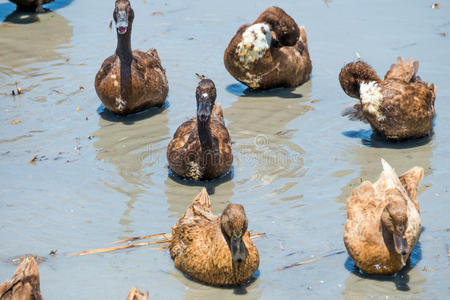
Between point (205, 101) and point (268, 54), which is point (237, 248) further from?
point (268, 54)

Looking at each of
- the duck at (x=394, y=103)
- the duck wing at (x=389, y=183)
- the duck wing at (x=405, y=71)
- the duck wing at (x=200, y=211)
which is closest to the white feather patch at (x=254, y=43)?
the duck at (x=394, y=103)

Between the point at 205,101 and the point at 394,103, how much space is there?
2.20 metres

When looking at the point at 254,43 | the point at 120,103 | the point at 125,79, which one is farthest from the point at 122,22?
the point at 254,43

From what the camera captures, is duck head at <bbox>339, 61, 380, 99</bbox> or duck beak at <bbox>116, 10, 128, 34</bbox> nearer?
duck head at <bbox>339, 61, 380, 99</bbox>

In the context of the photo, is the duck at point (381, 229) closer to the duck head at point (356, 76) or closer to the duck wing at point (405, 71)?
the duck head at point (356, 76)

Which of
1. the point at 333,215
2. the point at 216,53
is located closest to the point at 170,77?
the point at 216,53

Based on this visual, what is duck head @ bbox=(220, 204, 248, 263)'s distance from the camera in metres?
5.48

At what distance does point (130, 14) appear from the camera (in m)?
9.34

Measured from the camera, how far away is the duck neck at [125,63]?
911 cm

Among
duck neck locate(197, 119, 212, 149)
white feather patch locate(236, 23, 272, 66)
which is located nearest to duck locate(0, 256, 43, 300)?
duck neck locate(197, 119, 212, 149)

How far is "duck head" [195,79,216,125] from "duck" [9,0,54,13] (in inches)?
272

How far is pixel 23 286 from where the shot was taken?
4.69 meters

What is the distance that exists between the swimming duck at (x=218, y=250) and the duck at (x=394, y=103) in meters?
2.91

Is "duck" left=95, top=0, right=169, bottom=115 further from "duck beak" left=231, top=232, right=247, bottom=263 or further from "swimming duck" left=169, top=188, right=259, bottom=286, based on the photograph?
"duck beak" left=231, top=232, right=247, bottom=263
